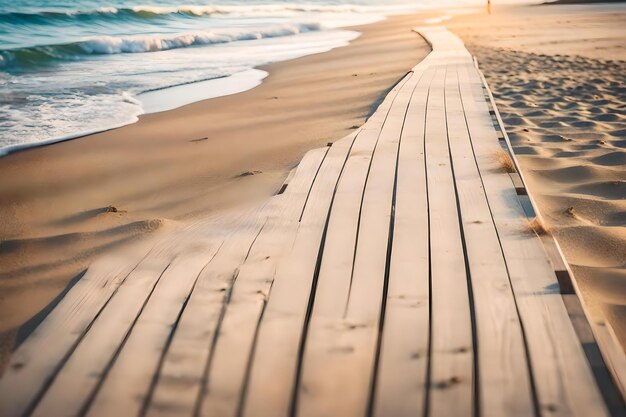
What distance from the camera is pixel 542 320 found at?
6.32 feet

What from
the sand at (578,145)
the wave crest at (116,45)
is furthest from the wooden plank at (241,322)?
the wave crest at (116,45)

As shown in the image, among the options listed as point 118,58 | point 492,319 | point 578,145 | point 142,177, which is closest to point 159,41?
point 118,58

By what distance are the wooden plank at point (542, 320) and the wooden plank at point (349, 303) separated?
1.76 feet

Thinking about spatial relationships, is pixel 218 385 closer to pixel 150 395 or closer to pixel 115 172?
pixel 150 395

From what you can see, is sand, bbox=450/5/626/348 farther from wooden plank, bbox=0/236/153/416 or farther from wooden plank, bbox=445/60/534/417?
wooden plank, bbox=0/236/153/416

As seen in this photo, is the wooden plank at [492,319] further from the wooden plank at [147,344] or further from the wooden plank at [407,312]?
the wooden plank at [147,344]

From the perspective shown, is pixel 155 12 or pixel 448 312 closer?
Answer: pixel 448 312

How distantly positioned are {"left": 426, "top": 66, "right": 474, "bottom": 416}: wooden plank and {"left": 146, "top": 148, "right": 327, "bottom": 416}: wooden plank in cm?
74

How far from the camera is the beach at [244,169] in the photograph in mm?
2751

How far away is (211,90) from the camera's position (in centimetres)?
784

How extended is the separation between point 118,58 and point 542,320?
1188cm

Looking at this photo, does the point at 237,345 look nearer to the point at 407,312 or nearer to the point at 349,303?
the point at 349,303

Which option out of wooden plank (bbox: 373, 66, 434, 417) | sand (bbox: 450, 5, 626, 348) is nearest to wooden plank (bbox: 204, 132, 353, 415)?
wooden plank (bbox: 373, 66, 434, 417)

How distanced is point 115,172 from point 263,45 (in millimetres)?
10982
